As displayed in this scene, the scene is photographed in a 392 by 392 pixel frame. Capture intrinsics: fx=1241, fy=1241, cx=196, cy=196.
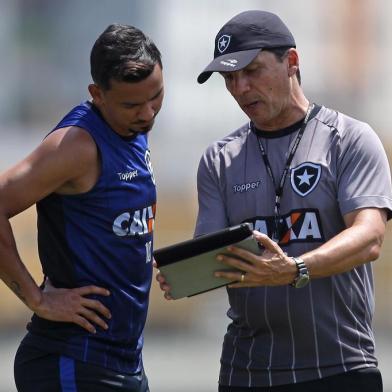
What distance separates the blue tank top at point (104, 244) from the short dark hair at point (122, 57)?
17 cm

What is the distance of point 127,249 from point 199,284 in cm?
39

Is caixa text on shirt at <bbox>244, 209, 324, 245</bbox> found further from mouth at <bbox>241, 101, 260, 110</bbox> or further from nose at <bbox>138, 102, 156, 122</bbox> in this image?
nose at <bbox>138, 102, 156, 122</bbox>

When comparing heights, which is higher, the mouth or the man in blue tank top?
the mouth

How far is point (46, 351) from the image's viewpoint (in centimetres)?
448

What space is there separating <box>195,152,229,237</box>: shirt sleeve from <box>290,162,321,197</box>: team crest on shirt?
0.30 m

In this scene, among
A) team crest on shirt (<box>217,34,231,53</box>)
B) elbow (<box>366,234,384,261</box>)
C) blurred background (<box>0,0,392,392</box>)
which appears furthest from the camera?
blurred background (<box>0,0,392,392</box>)

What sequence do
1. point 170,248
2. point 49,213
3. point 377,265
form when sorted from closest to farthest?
point 170,248
point 49,213
point 377,265

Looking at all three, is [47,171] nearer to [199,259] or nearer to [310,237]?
[199,259]

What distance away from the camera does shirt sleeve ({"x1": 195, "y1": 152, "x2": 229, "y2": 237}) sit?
455 centimetres

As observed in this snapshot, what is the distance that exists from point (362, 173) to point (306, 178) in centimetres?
20

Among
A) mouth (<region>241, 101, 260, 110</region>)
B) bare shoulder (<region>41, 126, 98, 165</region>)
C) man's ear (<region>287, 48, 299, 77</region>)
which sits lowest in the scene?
bare shoulder (<region>41, 126, 98, 165</region>)

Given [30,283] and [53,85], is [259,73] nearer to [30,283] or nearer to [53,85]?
[30,283]

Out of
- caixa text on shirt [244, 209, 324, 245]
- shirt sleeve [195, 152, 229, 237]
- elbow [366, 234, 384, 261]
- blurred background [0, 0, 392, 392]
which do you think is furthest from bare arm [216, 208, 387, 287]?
blurred background [0, 0, 392, 392]

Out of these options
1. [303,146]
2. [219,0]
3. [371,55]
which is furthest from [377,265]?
[303,146]
